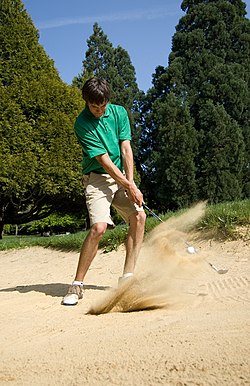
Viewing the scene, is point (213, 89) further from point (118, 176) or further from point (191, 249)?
point (118, 176)

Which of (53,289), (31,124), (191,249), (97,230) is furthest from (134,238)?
(31,124)

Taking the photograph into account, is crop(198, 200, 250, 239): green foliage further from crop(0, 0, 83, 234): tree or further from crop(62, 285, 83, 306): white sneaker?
crop(0, 0, 83, 234): tree

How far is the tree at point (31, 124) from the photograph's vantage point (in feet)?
42.4

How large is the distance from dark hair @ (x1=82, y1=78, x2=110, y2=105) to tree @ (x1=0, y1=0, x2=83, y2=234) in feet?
28.9

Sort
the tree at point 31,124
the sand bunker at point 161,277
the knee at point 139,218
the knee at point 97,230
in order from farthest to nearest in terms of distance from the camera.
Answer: the tree at point 31,124
the knee at point 139,218
the knee at point 97,230
the sand bunker at point 161,277

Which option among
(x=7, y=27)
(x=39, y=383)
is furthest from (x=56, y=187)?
(x=39, y=383)

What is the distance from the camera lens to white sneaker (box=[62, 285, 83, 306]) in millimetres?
4062

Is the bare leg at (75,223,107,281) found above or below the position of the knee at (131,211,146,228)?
below

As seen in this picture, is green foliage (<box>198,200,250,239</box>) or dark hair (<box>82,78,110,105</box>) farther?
green foliage (<box>198,200,250,239</box>)

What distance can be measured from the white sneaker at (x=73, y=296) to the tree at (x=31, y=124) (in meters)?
8.75

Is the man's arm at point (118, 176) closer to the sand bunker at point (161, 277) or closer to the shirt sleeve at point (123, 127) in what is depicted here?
the shirt sleeve at point (123, 127)

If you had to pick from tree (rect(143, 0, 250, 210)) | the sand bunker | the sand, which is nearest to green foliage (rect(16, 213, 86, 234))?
tree (rect(143, 0, 250, 210))

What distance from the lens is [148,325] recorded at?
3.06 metres

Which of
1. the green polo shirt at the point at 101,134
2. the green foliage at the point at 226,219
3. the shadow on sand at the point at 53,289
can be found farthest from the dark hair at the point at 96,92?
the green foliage at the point at 226,219
